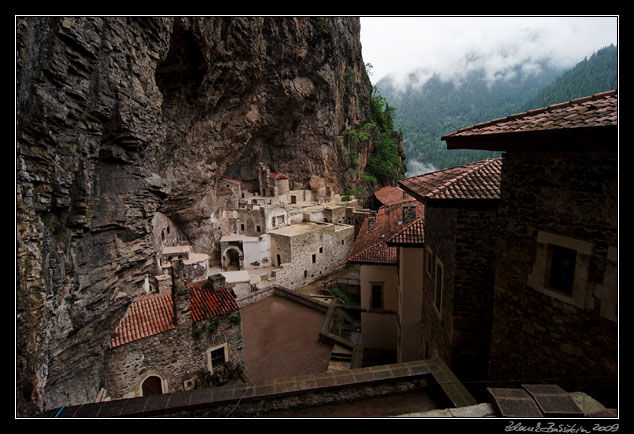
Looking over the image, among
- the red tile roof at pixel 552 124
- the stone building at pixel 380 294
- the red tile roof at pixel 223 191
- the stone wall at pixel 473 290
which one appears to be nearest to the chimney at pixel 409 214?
the stone building at pixel 380 294

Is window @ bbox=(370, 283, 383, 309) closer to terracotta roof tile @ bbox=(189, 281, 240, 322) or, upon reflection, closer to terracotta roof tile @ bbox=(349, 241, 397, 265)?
terracotta roof tile @ bbox=(349, 241, 397, 265)

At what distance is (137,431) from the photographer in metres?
3.26

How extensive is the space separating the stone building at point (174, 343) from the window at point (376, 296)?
6.41 m

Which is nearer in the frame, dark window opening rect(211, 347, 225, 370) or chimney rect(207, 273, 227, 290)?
dark window opening rect(211, 347, 225, 370)

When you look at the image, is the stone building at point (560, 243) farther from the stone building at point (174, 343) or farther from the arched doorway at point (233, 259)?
the arched doorway at point (233, 259)

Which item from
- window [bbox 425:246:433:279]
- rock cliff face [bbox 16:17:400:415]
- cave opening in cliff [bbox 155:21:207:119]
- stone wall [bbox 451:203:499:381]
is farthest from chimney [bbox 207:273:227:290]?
cave opening in cliff [bbox 155:21:207:119]

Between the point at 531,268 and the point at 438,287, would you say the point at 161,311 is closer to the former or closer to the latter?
the point at 438,287

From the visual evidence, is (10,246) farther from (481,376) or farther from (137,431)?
(481,376)

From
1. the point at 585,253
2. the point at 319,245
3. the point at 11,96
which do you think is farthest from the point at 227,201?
the point at 585,253

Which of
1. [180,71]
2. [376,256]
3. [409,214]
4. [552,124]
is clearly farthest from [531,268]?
[180,71]

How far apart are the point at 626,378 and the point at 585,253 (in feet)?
4.72

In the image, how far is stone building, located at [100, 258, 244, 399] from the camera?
982 centimetres

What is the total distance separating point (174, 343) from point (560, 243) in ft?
38.3

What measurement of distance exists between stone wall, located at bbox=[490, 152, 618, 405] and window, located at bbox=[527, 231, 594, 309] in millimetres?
50
